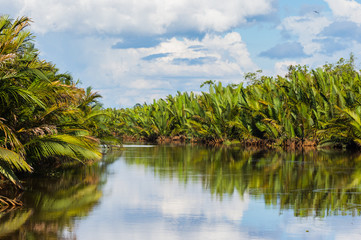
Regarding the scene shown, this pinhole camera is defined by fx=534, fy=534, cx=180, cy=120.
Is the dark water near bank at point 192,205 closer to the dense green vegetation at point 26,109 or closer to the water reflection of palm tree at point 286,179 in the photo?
the water reflection of palm tree at point 286,179

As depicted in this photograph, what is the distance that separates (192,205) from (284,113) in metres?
20.7

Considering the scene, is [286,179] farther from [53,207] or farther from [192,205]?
[53,207]

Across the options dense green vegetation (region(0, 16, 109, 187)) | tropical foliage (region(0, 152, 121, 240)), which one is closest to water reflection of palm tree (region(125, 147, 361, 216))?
tropical foliage (region(0, 152, 121, 240))

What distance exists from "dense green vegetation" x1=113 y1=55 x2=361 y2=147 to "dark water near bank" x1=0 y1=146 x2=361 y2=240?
11214 mm

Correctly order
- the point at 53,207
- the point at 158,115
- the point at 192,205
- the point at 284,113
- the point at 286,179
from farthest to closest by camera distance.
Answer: the point at 158,115 < the point at 284,113 < the point at 286,179 < the point at 192,205 < the point at 53,207

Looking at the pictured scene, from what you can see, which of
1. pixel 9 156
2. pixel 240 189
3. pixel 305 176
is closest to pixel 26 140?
pixel 9 156

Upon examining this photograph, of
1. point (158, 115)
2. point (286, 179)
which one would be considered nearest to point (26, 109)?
point (286, 179)

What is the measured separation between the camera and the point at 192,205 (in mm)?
9906

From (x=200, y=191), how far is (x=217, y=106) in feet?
77.2

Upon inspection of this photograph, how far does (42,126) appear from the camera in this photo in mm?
12250

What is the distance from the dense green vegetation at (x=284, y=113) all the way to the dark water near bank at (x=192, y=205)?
441 inches

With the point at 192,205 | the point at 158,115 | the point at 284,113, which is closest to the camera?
the point at 192,205

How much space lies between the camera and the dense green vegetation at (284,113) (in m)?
27.3

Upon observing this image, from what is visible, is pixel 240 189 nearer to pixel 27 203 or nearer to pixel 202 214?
pixel 202 214
